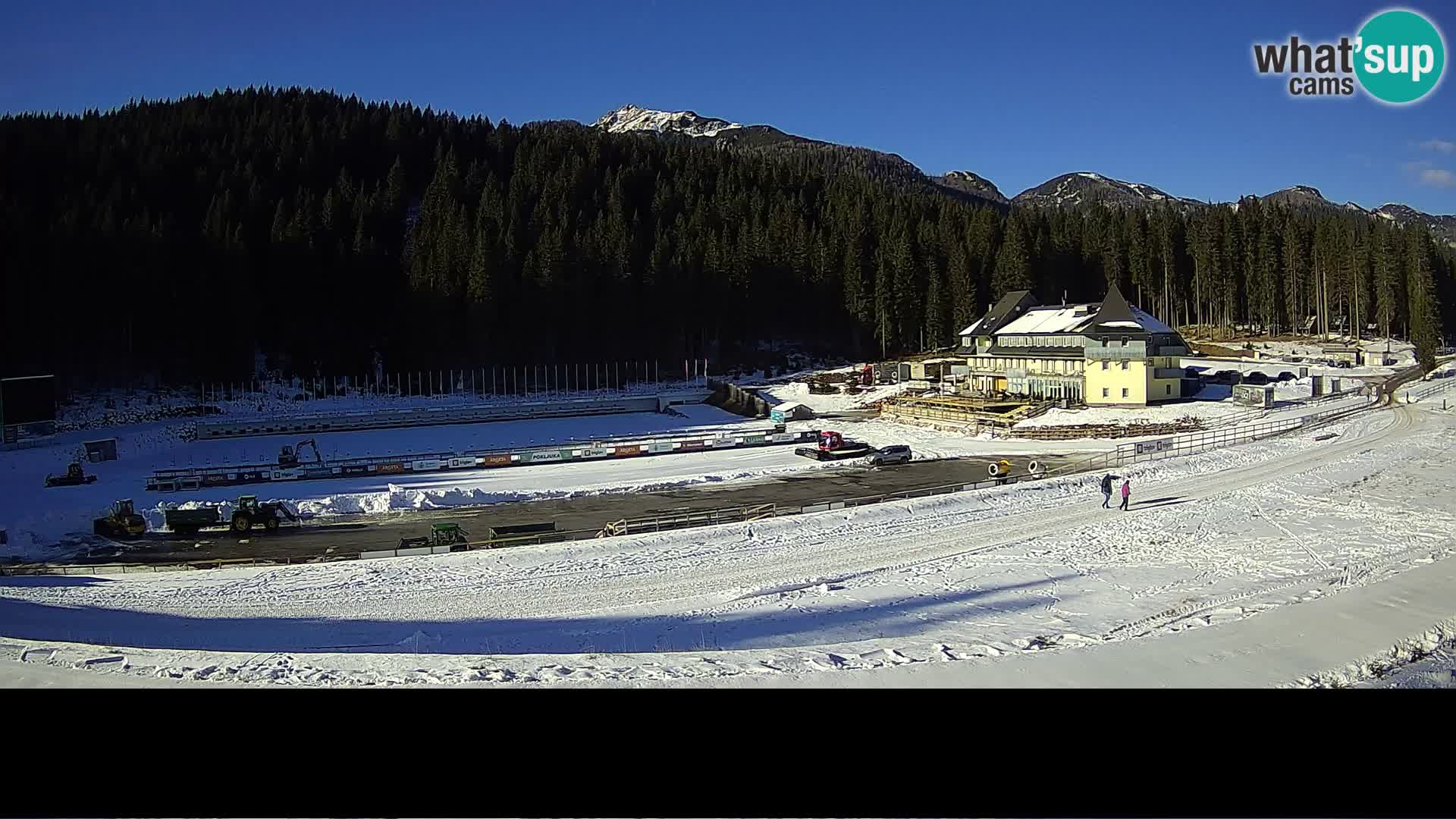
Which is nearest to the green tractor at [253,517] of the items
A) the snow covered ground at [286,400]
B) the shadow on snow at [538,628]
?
the shadow on snow at [538,628]

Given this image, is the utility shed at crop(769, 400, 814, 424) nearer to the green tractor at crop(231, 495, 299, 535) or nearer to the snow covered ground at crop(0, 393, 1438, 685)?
the snow covered ground at crop(0, 393, 1438, 685)

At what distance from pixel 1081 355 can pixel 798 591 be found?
31627 mm

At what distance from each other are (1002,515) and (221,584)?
1616 centimetres

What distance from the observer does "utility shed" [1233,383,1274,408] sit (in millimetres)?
36688

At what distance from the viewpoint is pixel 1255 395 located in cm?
3728

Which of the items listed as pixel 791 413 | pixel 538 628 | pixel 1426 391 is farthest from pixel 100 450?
pixel 1426 391

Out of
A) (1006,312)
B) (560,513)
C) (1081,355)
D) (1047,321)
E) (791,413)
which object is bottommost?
(560,513)

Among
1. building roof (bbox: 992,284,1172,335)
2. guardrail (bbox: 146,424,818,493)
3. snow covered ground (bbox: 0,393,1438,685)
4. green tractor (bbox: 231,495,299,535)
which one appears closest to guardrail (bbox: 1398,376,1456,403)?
building roof (bbox: 992,284,1172,335)

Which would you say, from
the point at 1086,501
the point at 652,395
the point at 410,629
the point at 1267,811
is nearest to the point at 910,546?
the point at 1086,501

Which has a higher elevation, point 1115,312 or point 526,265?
point 526,265

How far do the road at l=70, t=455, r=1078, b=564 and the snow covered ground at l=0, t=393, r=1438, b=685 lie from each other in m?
2.70

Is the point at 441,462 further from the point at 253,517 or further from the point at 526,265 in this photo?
the point at 526,265

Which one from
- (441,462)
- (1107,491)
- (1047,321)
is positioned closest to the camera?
(1107,491)

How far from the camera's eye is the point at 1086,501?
22422 mm
